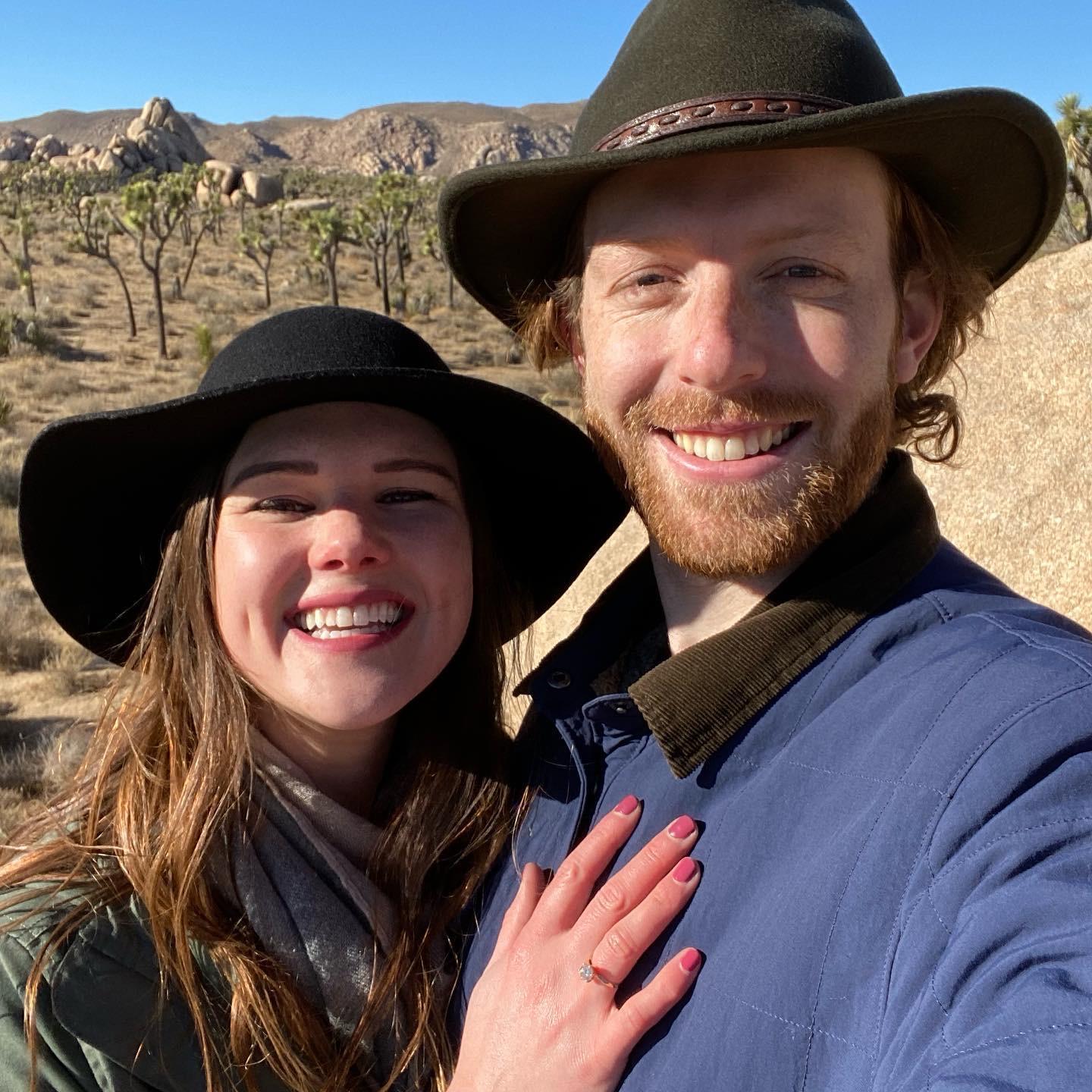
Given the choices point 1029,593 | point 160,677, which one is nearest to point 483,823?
point 160,677

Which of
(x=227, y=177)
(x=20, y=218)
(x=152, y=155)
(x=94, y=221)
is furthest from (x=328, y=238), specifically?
(x=152, y=155)

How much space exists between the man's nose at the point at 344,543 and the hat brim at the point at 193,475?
0.83ft

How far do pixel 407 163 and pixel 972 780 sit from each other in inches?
5627

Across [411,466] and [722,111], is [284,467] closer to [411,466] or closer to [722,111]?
[411,466]

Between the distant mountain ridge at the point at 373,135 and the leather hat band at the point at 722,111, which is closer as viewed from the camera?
the leather hat band at the point at 722,111

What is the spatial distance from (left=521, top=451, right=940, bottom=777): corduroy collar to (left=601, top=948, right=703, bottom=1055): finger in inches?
11.6

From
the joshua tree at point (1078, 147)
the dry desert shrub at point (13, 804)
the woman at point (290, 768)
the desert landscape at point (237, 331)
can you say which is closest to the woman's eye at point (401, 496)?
the woman at point (290, 768)

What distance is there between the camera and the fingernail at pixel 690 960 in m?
1.44

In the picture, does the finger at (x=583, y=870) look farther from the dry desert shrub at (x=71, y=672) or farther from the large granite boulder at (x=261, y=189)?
Answer: the large granite boulder at (x=261, y=189)

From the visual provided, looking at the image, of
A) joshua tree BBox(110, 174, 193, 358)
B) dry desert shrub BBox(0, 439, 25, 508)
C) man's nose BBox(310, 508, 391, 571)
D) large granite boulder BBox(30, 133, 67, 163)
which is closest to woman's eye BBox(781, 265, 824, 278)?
man's nose BBox(310, 508, 391, 571)

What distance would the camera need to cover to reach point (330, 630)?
207cm

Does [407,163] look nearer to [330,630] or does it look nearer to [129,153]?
[129,153]

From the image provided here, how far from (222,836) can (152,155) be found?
272 ft

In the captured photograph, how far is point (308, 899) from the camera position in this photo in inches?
80.4
